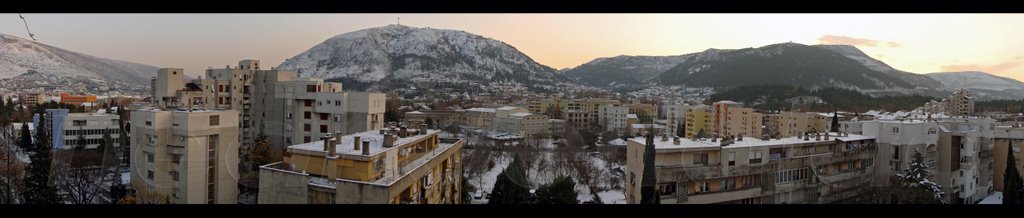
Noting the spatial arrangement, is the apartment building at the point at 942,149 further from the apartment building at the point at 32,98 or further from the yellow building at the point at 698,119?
the apartment building at the point at 32,98

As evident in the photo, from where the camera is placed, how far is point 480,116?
264 inches

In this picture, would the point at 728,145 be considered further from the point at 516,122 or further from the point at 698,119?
the point at 698,119

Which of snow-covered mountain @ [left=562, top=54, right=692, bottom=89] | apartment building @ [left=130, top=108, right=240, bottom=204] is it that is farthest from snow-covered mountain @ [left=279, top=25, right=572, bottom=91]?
apartment building @ [left=130, top=108, right=240, bottom=204]

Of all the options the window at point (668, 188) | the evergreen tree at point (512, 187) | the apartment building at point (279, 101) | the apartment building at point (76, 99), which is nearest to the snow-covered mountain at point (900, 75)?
the window at point (668, 188)

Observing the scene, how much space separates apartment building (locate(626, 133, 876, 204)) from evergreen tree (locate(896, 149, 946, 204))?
0.97 feet

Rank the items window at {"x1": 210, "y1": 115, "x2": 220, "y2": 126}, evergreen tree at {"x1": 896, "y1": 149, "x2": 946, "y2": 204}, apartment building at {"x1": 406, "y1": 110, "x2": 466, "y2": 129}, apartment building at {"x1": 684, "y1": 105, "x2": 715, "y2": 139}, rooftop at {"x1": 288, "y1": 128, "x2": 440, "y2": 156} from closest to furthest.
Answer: rooftop at {"x1": 288, "y1": 128, "x2": 440, "y2": 156} < evergreen tree at {"x1": 896, "y1": 149, "x2": 946, "y2": 204} < window at {"x1": 210, "y1": 115, "x2": 220, "y2": 126} < apartment building at {"x1": 406, "y1": 110, "x2": 466, "y2": 129} < apartment building at {"x1": 684, "y1": 105, "x2": 715, "y2": 139}

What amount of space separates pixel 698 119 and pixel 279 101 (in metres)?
5.91

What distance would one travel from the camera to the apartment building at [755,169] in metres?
4.38

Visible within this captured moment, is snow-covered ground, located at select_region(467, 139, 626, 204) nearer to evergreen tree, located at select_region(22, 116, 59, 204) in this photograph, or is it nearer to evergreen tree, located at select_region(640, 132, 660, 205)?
evergreen tree, located at select_region(640, 132, 660, 205)

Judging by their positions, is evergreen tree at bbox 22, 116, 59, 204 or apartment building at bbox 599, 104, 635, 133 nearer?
evergreen tree at bbox 22, 116, 59, 204

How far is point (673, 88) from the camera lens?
21.5 feet

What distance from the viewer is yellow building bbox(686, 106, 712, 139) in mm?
7690
